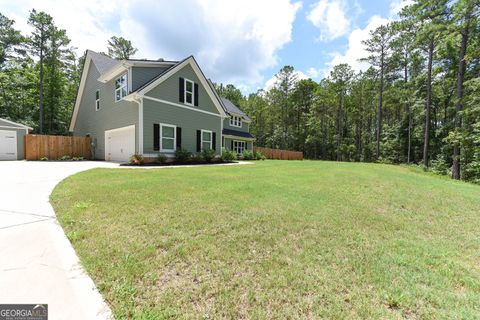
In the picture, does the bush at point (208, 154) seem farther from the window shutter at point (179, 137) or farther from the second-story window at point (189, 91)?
the second-story window at point (189, 91)

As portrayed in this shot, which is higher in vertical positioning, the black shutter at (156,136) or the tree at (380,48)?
the tree at (380,48)

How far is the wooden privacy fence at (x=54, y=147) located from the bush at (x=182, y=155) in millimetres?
8238

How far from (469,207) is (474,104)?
14.2 metres

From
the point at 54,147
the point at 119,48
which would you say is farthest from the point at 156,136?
the point at 119,48

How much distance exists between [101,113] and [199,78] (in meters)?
7.64

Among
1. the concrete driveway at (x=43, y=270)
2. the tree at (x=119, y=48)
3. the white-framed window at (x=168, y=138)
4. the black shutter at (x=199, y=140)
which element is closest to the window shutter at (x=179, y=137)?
the white-framed window at (x=168, y=138)

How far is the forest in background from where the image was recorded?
14.6 meters

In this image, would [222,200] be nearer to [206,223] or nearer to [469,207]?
[206,223]

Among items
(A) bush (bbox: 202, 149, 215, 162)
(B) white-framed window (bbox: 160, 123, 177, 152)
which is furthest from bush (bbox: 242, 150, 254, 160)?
(B) white-framed window (bbox: 160, 123, 177, 152)

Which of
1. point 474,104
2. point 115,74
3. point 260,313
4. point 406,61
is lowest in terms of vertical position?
point 260,313

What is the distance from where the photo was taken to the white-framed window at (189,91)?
45.9ft

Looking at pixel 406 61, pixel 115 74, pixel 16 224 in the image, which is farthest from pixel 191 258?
pixel 406 61

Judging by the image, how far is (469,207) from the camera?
5.04 metres

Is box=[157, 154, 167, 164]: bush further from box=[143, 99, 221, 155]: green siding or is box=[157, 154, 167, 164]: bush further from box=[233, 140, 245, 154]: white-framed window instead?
→ box=[233, 140, 245, 154]: white-framed window
